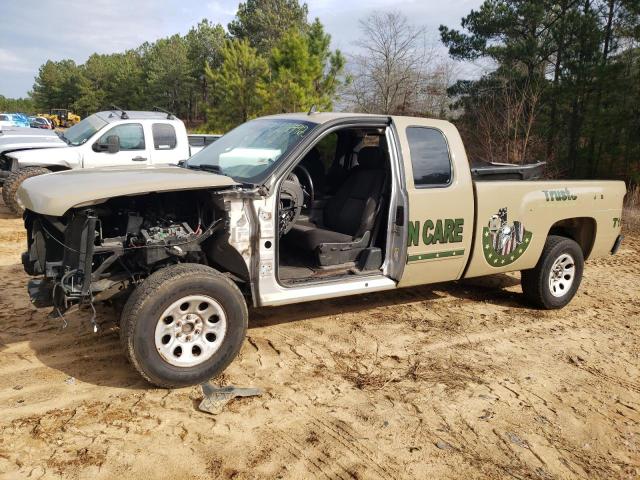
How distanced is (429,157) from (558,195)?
5.37ft

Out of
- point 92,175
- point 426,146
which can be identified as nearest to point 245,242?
point 92,175

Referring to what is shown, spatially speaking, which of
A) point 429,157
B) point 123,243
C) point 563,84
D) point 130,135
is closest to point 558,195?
point 429,157

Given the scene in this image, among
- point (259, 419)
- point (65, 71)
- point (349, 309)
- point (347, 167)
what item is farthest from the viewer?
point (65, 71)

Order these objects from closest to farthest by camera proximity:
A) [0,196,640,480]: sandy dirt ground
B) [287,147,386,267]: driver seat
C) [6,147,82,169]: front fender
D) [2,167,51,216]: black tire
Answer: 1. [0,196,640,480]: sandy dirt ground
2. [287,147,386,267]: driver seat
3. [2,167,51,216]: black tire
4. [6,147,82,169]: front fender

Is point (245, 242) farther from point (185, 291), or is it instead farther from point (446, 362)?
point (446, 362)

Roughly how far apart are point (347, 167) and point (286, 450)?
10.9 ft

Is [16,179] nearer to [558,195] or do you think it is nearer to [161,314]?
[161,314]

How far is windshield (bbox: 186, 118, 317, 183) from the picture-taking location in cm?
402

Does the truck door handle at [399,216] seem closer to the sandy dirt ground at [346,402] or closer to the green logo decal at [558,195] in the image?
the sandy dirt ground at [346,402]

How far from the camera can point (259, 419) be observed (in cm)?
314

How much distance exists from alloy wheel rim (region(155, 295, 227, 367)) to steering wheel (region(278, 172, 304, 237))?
3.25 ft

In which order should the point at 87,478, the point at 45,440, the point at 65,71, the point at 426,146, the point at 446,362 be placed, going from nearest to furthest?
the point at 87,478
the point at 45,440
the point at 446,362
the point at 426,146
the point at 65,71

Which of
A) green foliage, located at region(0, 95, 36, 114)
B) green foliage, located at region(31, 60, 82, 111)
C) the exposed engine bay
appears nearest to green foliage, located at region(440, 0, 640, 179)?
the exposed engine bay

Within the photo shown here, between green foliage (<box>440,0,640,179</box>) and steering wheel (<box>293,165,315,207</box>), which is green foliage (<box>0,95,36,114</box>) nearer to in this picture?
green foliage (<box>440,0,640,179</box>)
